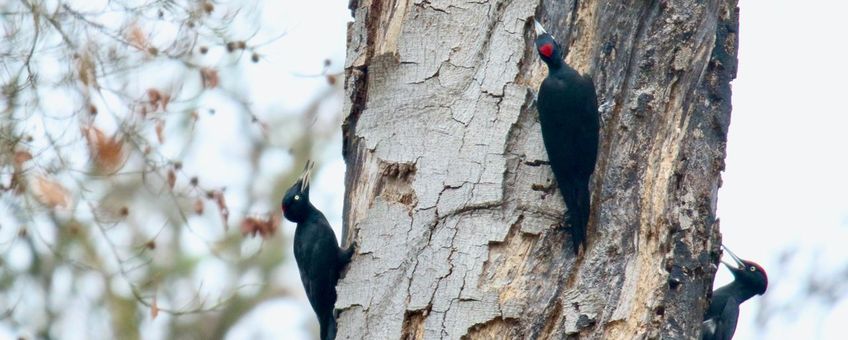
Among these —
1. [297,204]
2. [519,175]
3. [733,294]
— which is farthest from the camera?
[733,294]

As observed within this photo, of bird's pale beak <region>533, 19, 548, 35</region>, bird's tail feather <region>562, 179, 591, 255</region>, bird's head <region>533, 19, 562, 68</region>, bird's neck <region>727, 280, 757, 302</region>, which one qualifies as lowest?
bird's neck <region>727, 280, 757, 302</region>

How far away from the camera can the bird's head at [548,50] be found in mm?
3064

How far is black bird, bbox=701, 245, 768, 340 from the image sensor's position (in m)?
4.60

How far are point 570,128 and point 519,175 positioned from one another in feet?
0.68

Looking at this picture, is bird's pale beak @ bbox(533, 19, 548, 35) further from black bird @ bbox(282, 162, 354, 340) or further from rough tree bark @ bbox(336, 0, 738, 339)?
black bird @ bbox(282, 162, 354, 340)

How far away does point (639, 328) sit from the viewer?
2898 mm

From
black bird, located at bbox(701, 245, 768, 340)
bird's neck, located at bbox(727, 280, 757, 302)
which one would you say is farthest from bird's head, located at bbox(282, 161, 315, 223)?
bird's neck, located at bbox(727, 280, 757, 302)

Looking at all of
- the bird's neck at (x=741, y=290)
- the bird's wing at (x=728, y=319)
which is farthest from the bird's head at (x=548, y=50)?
the bird's neck at (x=741, y=290)

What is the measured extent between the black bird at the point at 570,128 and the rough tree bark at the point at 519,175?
67 millimetres

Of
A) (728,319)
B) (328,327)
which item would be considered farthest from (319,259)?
(728,319)

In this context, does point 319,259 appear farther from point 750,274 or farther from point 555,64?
point 750,274

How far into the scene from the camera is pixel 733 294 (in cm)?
511

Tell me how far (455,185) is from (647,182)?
0.57 meters

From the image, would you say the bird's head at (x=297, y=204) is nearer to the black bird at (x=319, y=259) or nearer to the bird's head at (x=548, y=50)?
the black bird at (x=319, y=259)
